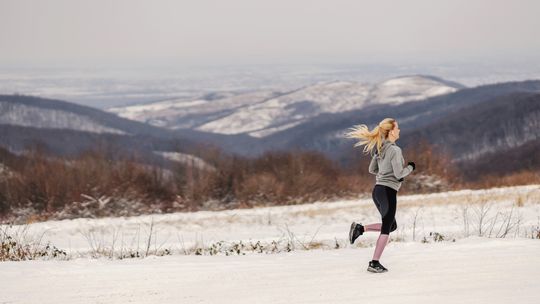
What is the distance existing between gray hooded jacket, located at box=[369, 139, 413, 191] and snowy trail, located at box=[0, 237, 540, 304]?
1088 mm

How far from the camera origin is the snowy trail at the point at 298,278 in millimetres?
6512

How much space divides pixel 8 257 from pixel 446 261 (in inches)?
242

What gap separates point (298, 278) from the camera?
23.9ft

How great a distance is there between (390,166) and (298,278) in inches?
66.3

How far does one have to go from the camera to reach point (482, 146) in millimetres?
176375

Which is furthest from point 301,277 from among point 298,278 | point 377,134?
point 377,134

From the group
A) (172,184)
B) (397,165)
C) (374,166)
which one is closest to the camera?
(397,165)

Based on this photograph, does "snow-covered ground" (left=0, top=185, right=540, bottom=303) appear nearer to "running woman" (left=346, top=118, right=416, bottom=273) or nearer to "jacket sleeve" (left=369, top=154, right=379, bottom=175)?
"running woman" (left=346, top=118, right=416, bottom=273)

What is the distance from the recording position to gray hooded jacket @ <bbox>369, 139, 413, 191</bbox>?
711 cm

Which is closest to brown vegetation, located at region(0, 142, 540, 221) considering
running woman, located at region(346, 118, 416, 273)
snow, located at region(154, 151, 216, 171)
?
snow, located at region(154, 151, 216, 171)

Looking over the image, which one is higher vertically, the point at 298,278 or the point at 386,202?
the point at 386,202

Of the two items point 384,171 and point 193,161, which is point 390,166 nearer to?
point 384,171

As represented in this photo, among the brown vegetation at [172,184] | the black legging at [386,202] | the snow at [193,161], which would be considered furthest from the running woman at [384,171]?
the snow at [193,161]

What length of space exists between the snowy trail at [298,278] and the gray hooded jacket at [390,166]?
1.09 meters
